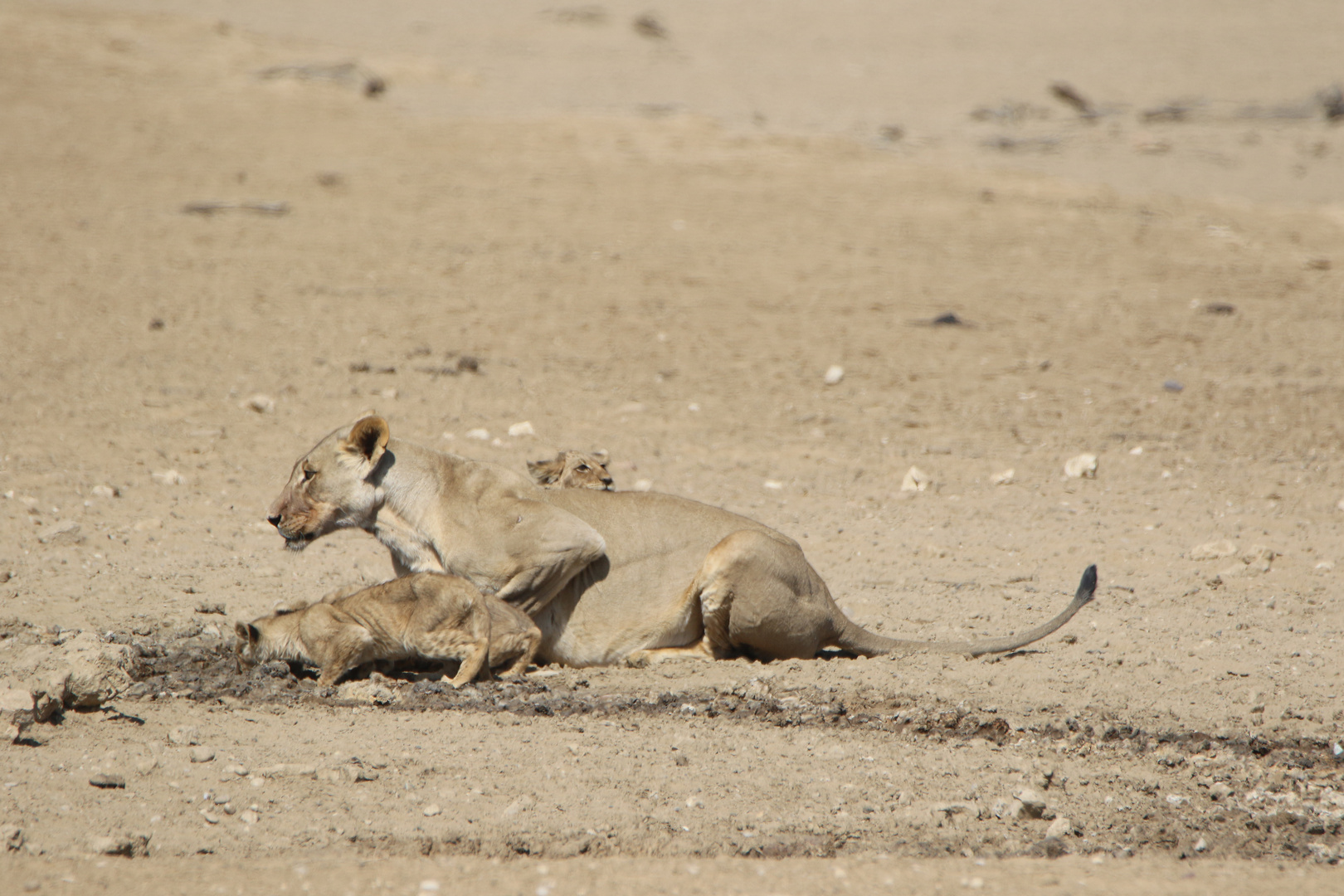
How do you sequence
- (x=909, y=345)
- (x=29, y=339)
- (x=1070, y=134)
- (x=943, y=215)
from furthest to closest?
(x=1070, y=134) → (x=943, y=215) → (x=909, y=345) → (x=29, y=339)

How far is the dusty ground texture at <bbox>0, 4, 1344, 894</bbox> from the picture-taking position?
479 centimetres

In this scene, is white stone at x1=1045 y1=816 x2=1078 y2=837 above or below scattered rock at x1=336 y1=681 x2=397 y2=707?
above

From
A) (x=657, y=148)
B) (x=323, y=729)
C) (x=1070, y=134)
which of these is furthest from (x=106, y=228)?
(x=1070, y=134)

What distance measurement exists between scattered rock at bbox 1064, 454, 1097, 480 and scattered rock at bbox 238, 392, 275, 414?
6010 millimetres

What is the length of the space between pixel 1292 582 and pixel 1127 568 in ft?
2.90

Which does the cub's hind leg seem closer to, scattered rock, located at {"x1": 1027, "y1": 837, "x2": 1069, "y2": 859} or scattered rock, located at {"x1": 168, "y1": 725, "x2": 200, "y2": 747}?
scattered rock, located at {"x1": 168, "y1": 725, "x2": 200, "y2": 747}

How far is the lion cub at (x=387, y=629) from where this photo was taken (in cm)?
602

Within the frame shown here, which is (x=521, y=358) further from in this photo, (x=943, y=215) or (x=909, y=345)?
(x=943, y=215)

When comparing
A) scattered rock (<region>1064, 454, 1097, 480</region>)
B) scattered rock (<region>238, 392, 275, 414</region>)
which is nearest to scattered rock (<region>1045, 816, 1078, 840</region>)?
scattered rock (<region>1064, 454, 1097, 480</region>)

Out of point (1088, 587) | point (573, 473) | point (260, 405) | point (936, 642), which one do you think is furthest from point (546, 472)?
point (260, 405)

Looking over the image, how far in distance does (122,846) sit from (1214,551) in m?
6.17

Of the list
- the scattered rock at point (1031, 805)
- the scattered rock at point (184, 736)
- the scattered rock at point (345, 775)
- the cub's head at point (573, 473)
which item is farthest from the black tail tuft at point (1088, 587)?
the scattered rock at point (184, 736)

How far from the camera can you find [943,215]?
54.2 ft

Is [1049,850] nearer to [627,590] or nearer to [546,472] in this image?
[627,590]
